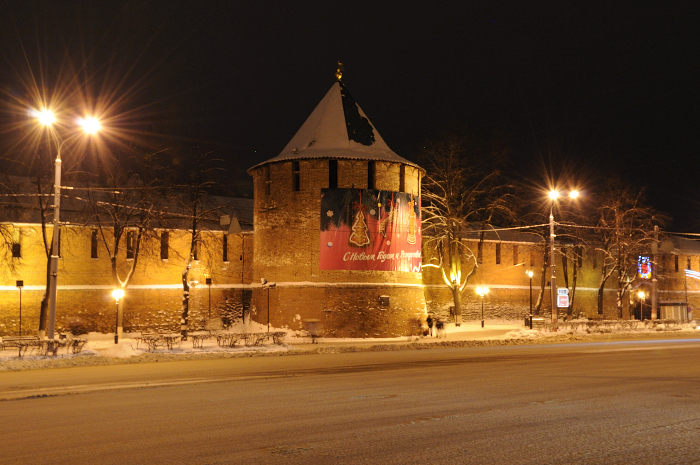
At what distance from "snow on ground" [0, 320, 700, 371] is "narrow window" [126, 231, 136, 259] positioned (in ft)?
16.3

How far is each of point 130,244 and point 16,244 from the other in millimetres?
6178

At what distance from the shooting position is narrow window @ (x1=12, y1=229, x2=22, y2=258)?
1426 inches

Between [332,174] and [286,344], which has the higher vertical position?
[332,174]

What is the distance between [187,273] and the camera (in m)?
39.4

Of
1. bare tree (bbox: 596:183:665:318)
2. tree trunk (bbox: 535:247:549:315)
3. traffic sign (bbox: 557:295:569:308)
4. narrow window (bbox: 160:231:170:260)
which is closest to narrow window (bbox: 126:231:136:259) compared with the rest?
narrow window (bbox: 160:231:170:260)

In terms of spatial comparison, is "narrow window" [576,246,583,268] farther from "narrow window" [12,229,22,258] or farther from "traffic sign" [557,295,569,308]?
"narrow window" [12,229,22,258]

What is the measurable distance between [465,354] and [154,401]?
49.5 ft

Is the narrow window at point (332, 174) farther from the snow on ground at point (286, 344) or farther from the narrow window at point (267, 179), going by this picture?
the snow on ground at point (286, 344)

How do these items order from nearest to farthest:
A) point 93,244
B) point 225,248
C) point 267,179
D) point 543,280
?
point 93,244, point 267,179, point 225,248, point 543,280

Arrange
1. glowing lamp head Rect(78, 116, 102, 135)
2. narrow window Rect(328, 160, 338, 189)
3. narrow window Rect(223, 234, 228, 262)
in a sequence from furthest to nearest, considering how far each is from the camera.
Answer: narrow window Rect(223, 234, 228, 262), narrow window Rect(328, 160, 338, 189), glowing lamp head Rect(78, 116, 102, 135)

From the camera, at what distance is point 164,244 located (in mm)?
41250

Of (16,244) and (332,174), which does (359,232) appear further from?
(16,244)

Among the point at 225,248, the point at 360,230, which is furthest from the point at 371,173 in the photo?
the point at 225,248

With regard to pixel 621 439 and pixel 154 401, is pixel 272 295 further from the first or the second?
pixel 621 439
